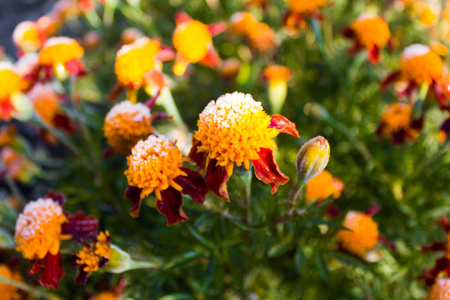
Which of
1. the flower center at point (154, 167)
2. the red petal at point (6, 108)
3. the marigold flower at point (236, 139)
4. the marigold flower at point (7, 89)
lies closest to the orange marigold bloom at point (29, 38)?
the marigold flower at point (7, 89)

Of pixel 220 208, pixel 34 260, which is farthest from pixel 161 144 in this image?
pixel 34 260

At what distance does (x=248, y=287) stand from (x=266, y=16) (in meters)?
1.99

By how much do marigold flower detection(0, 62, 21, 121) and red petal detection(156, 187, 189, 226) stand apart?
1.07m

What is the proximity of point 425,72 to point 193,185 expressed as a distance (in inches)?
44.4

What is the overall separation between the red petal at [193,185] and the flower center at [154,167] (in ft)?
0.10

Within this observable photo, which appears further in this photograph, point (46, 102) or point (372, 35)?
point (46, 102)

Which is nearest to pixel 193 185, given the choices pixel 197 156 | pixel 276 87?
pixel 197 156

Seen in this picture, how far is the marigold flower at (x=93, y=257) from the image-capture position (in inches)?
40.4

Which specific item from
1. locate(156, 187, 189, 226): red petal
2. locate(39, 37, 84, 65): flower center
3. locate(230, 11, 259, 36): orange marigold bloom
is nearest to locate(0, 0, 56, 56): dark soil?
locate(39, 37, 84, 65): flower center

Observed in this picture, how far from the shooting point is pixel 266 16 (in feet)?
8.79

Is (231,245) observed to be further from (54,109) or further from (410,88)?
(54,109)

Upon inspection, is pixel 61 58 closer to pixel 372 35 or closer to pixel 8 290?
pixel 8 290

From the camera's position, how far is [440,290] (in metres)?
1.17

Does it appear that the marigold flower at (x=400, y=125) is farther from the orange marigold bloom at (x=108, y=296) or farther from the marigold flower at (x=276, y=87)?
the orange marigold bloom at (x=108, y=296)
